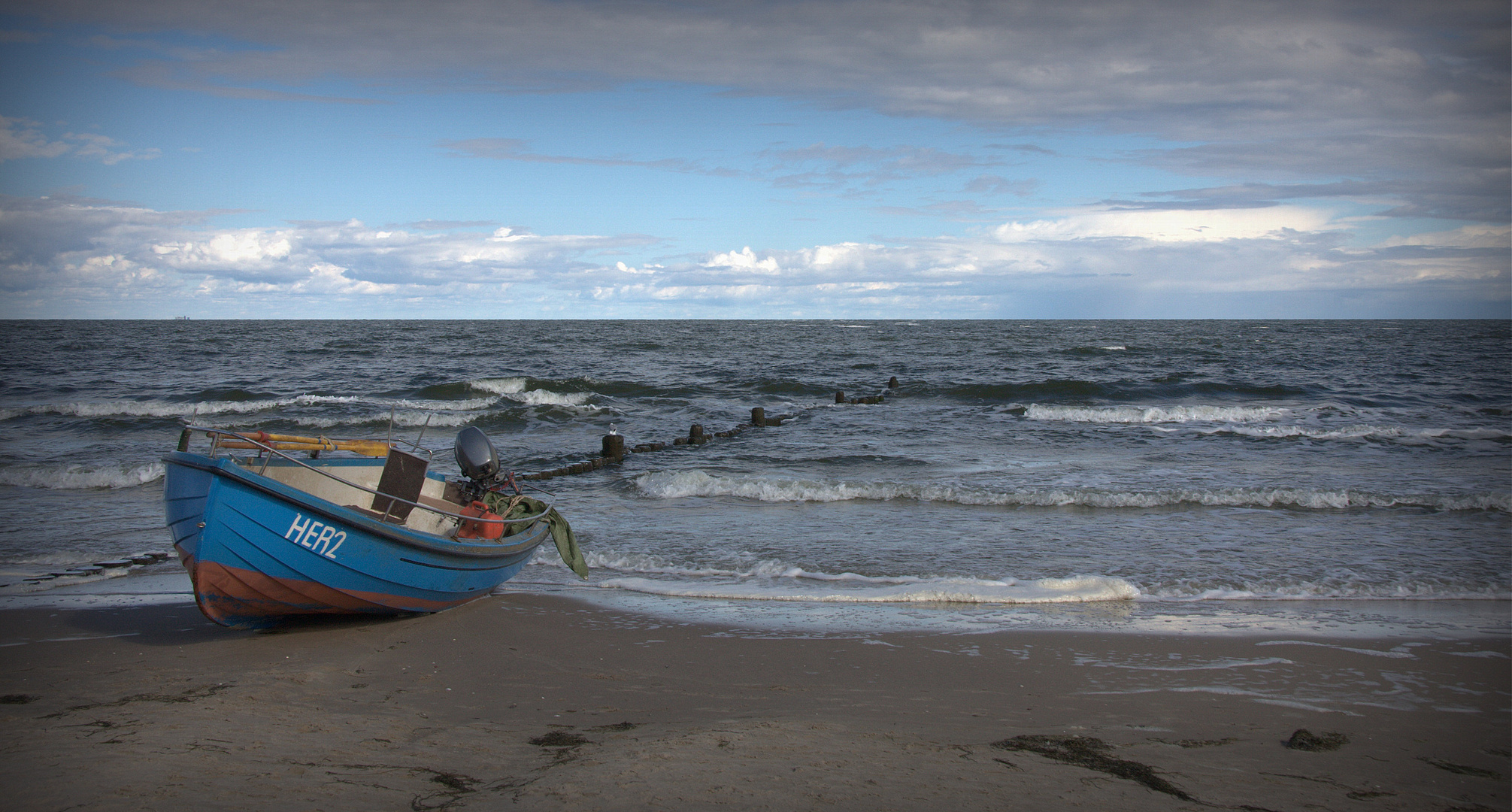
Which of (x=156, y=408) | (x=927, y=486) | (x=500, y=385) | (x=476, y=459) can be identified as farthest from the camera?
(x=500, y=385)

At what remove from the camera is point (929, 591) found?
318 inches

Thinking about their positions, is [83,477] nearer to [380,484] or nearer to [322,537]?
[380,484]

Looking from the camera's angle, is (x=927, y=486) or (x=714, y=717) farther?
(x=927, y=486)

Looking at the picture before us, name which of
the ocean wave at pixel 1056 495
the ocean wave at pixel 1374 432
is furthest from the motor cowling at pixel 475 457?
the ocean wave at pixel 1374 432

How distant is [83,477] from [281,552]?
10.9 m

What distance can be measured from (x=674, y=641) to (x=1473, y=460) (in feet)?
57.0

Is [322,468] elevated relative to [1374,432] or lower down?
elevated

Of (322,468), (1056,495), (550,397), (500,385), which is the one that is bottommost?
(1056,495)

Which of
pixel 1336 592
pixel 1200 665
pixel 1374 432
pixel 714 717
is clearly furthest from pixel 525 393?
pixel 1200 665

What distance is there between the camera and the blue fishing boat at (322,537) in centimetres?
608

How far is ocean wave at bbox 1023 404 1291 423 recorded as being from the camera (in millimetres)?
22750

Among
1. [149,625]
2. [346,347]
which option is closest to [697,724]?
[149,625]

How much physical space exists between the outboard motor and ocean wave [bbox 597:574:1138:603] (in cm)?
164

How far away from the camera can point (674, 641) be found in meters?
6.73
